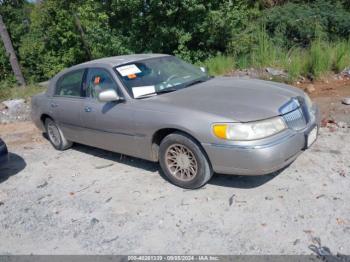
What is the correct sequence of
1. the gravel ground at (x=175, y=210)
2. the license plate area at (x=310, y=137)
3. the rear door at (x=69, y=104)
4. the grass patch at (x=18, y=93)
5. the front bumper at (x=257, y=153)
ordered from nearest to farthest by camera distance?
1. the gravel ground at (x=175, y=210)
2. the front bumper at (x=257, y=153)
3. the license plate area at (x=310, y=137)
4. the rear door at (x=69, y=104)
5. the grass patch at (x=18, y=93)

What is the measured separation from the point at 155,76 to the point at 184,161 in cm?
132

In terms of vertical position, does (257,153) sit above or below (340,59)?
above

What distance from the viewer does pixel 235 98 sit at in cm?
421

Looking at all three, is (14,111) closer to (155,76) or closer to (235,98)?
(155,76)

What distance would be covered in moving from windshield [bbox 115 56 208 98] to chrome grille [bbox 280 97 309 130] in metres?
1.45

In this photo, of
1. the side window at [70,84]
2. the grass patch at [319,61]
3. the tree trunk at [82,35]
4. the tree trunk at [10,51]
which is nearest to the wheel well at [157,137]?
the side window at [70,84]

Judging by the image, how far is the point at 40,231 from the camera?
392 centimetres

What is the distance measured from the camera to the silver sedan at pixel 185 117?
12.4ft

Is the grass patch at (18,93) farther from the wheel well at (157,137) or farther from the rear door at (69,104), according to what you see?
the wheel well at (157,137)

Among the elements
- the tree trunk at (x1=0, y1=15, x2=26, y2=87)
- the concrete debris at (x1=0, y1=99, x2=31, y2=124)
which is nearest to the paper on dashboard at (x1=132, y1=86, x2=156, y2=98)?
the concrete debris at (x1=0, y1=99, x2=31, y2=124)

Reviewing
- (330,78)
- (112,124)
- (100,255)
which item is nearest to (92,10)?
(330,78)

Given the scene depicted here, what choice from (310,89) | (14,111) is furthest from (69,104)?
(310,89)

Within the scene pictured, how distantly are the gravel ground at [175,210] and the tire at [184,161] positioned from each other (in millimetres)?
149

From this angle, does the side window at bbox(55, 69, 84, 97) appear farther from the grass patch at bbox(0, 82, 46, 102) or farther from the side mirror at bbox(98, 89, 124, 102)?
the grass patch at bbox(0, 82, 46, 102)
